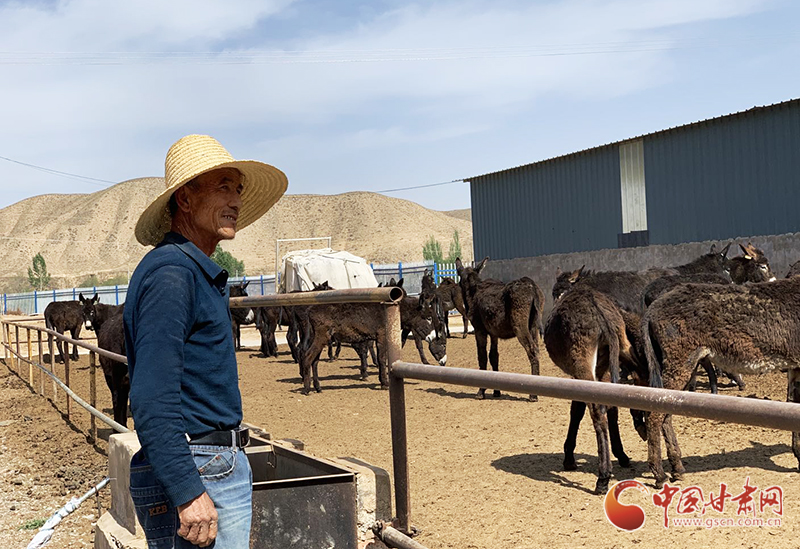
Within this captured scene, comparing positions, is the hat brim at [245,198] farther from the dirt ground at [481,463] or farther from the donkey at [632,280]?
the donkey at [632,280]

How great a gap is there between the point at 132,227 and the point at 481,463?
128 meters

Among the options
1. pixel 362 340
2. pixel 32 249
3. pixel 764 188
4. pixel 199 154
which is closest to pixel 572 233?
pixel 764 188

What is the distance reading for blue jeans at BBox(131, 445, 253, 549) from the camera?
2459mm

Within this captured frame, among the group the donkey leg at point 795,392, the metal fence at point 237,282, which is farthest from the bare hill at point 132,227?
the donkey leg at point 795,392

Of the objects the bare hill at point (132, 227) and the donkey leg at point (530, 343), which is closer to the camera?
the donkey leg at point (530, 343)

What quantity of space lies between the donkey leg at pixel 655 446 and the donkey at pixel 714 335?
229 millimetres

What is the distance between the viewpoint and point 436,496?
22.6ft

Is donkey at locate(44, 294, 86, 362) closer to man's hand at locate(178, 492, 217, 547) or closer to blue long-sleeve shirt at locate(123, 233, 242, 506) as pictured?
blue long-sleeve shirt at locate(123, 233, 242, 506)

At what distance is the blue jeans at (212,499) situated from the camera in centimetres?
246

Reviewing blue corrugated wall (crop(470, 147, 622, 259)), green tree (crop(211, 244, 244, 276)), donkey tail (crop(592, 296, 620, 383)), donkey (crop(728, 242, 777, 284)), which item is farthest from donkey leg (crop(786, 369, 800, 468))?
green tree (crop(211, 244, 244, 276))

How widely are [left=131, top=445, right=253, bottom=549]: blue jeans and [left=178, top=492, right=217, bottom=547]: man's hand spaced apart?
0.17ft

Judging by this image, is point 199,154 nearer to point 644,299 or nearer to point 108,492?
point 108,492

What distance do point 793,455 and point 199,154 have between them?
686 centimetres

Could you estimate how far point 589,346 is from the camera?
7484 mm
